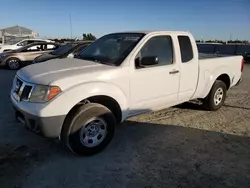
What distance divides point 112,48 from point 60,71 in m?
1.20

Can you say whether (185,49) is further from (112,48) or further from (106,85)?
(106,85)

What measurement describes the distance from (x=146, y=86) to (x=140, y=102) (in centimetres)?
28

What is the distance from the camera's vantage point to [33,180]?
10.3ft

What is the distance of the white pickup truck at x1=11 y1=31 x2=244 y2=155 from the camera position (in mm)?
3344

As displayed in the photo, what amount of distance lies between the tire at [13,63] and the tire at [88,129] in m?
11.3

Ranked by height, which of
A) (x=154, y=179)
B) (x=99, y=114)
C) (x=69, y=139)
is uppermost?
(x=99, y=114)

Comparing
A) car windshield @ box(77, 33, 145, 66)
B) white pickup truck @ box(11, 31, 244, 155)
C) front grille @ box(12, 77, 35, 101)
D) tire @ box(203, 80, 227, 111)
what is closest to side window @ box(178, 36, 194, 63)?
white pickup truck @ box(11, 31, 244, 155)

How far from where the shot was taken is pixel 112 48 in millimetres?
4492

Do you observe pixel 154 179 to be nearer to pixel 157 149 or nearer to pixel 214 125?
pixel 157 149

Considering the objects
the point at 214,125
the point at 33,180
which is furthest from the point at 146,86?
the point at 33,180

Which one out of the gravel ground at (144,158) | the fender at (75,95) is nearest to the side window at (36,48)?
the gravel ground at (144,158)

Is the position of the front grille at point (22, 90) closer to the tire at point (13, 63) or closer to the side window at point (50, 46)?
the tire at point (13, 63)

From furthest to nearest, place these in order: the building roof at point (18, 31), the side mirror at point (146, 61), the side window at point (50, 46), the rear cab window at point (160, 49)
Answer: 1. the building roof at point (18, 31)
2. the side window at point (50, 46)
3. the rear cab window at point (160, 49)
4. the side mirror at point (146, 61)

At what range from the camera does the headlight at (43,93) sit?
328 centimetres
